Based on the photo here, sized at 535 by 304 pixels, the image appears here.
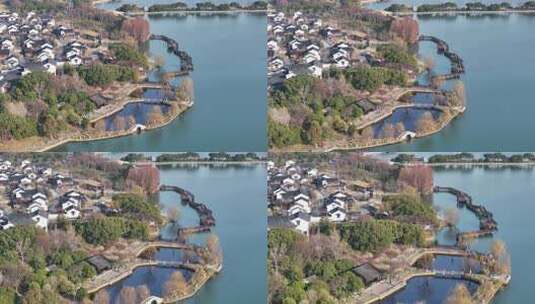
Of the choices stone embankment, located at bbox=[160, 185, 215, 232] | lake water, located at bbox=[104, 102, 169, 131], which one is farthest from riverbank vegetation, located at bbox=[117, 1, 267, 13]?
stone embankment, located at bbox=[160, 185, 215, 232]

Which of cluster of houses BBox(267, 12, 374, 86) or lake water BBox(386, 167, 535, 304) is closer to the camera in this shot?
lake water BBox(386, 167, 535, 304)

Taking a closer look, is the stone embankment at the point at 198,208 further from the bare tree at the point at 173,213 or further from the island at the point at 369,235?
the island at the point at 369,235

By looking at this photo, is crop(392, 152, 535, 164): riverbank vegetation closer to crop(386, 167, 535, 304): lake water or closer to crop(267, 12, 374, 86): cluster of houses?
crop(386, 167, 535, 304): lake water

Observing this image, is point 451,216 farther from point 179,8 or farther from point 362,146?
point 179,8

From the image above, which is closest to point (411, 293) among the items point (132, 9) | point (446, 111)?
point (446, 111)

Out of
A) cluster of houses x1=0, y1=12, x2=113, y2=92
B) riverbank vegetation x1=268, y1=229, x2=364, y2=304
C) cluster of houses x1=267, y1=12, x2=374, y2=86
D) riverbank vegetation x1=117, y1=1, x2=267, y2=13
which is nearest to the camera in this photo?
riverbank vegetation x1=268, y1=229, x2=364, y2=304

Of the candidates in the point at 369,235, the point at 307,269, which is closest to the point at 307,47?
the point at 369,235

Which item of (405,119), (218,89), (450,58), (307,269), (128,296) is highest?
(450,58)

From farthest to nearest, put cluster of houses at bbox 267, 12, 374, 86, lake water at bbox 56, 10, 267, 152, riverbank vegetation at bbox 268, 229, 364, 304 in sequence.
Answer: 1. cluster of houses at bbox 267, 12, 374, 86
2. lake water at bbox 56, 10, 267, 152
3. riverbank vegetation at bbox 268, 229, 364, 304
